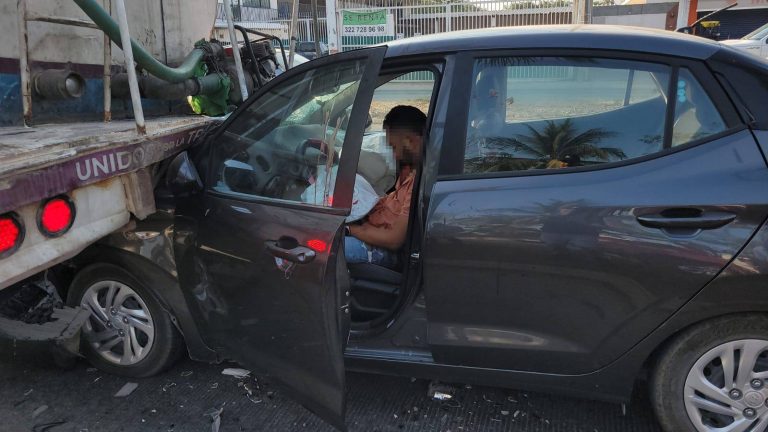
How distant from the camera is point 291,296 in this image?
233cm

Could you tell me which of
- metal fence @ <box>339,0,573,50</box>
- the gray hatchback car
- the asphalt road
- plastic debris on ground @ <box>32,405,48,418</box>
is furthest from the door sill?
metal fence @ <box>339,0,573,50</box>

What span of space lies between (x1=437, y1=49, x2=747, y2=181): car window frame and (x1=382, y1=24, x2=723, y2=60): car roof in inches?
0.9

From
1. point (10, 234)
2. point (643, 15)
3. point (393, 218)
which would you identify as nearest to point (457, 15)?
point (643, 15)

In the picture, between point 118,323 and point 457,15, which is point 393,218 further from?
point 457,15

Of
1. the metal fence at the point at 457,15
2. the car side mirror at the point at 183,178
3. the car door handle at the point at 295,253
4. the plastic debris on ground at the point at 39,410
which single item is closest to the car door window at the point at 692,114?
the car door handle at the point at 295,253

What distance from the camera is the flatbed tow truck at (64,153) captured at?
209 centimetres

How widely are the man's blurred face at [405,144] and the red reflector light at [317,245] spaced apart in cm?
79

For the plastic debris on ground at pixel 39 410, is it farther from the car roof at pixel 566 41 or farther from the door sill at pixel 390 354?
the car roof at pixel 566 41

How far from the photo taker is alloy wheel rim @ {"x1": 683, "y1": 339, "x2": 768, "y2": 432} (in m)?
2.15

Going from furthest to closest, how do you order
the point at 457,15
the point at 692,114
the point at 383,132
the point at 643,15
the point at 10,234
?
the point at 643,15 < the point at 457,15 < the point at 383,132 < the point at 692,114 < the point at 10,234

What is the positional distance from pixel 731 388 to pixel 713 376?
7cm

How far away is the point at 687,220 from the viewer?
6.75ft

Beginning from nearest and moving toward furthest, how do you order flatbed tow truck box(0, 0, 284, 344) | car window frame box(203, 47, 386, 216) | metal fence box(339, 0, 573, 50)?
flatbed tow truck box(0, 0, 284, 344), car window frame box(203, 47, 386, 216), metal fence box(339, 0, 573, 50)

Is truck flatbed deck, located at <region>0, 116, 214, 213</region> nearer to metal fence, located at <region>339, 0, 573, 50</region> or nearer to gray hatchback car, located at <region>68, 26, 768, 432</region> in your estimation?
gray hatchback car, located at <region>68, 26, 768, 432</region>
